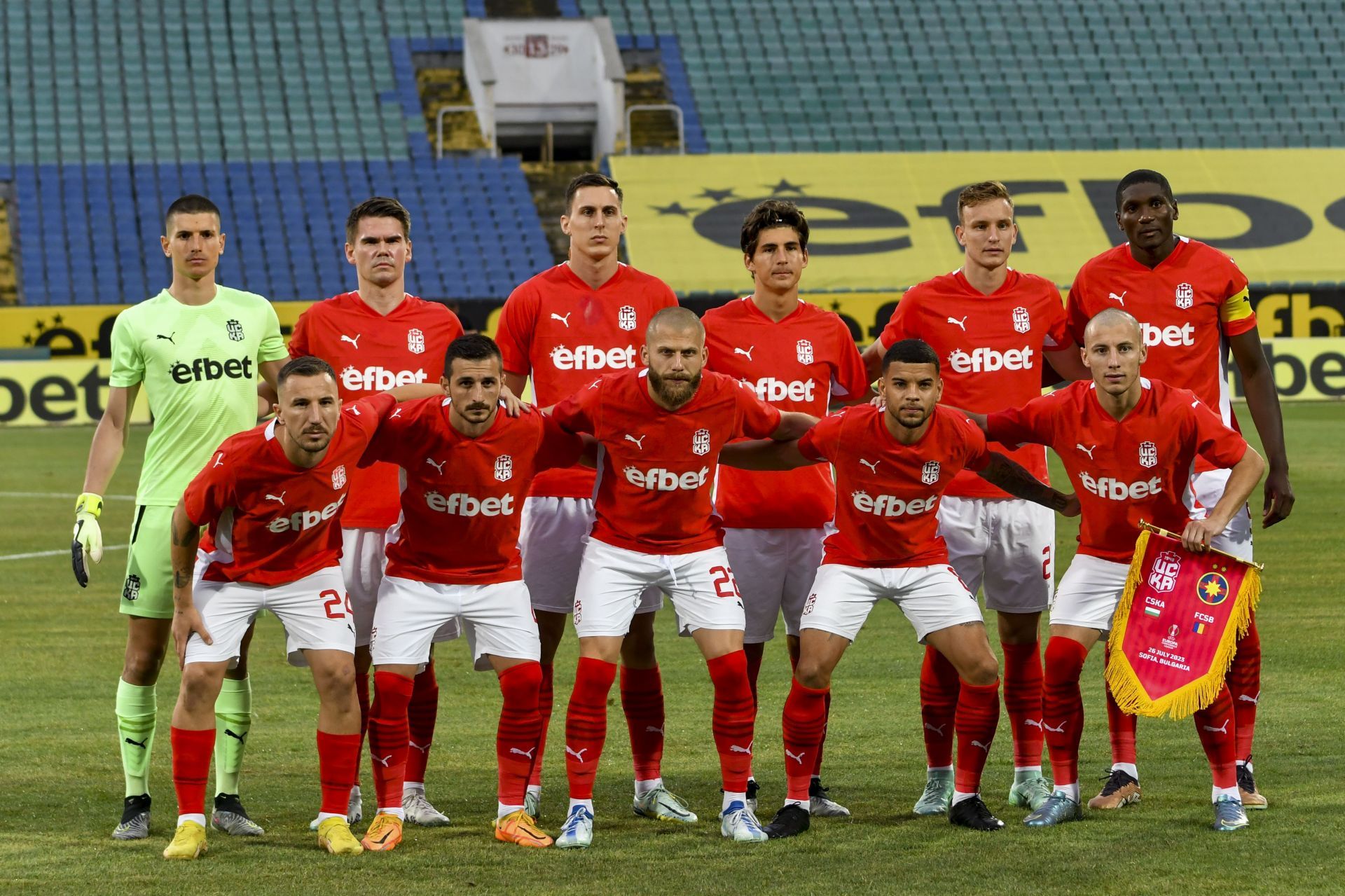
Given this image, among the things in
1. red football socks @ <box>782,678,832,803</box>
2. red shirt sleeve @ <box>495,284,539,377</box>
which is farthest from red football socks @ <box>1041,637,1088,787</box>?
red shirt sleeve @ <box>495,284,539,377</box>

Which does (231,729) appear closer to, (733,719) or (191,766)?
(191,766)

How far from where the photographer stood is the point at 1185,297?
255 inches

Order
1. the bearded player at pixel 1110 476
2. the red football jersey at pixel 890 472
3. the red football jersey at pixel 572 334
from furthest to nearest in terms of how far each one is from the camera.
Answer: the red football jersey at pixel 572 334
the red football jersey at pixel 890 472
the bearded player at pixel 1110 476

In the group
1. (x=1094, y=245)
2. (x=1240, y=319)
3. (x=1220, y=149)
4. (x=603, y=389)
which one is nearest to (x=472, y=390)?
(x=603, y=389)

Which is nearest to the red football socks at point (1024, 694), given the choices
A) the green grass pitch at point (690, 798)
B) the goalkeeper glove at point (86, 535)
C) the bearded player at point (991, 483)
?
the bearded player at point (991, 483)

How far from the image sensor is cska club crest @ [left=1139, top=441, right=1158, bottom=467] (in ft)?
19.8

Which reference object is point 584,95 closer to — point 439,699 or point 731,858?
point 439,699

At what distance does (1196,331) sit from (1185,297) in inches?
5.5

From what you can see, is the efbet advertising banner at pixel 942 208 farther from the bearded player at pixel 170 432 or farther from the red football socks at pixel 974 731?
the red football socks at pixel 974 731

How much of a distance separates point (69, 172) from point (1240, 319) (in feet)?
88.3

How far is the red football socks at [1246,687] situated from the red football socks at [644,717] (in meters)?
2.16

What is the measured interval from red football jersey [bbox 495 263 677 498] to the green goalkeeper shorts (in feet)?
4.54

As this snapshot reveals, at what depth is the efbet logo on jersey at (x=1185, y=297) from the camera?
6473 mm

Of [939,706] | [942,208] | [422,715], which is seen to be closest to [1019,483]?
[939,706]
